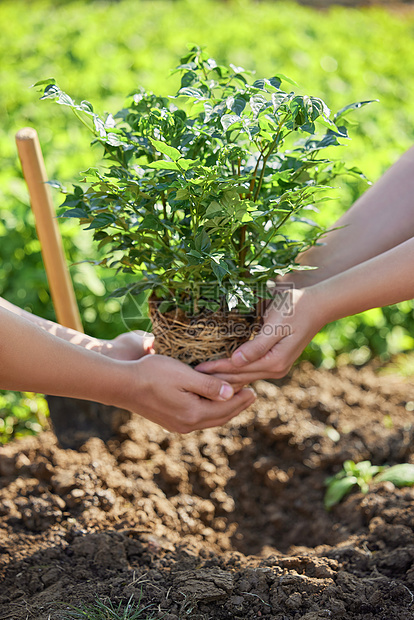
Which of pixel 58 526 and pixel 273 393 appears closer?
pixel 58 526

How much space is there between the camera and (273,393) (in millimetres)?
2648

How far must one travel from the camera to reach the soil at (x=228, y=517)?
1.50m

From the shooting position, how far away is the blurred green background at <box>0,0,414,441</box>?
9.05 ft

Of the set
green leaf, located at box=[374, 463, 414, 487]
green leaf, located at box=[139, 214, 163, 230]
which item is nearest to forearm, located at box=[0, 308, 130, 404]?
green leaf, located at box=[139, 214, 163, 230]

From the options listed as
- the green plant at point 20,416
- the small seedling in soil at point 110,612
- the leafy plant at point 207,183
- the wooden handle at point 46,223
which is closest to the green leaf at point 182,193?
the leafy plant at point 207,183

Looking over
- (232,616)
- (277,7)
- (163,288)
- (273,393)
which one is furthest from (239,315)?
(277,7)

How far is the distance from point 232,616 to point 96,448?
0.96 m

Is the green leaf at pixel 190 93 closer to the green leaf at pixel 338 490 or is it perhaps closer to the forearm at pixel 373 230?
the forearm at pixel 373 230

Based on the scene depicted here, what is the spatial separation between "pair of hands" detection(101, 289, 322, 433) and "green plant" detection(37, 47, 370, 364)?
0.10m

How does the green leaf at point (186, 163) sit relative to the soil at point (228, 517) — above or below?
above

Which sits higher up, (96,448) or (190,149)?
(190,149)

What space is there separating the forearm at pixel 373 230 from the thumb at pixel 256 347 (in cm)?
28

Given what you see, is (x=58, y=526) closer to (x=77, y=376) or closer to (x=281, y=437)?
(x=77, y=376)

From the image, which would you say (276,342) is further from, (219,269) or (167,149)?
(167,149)
